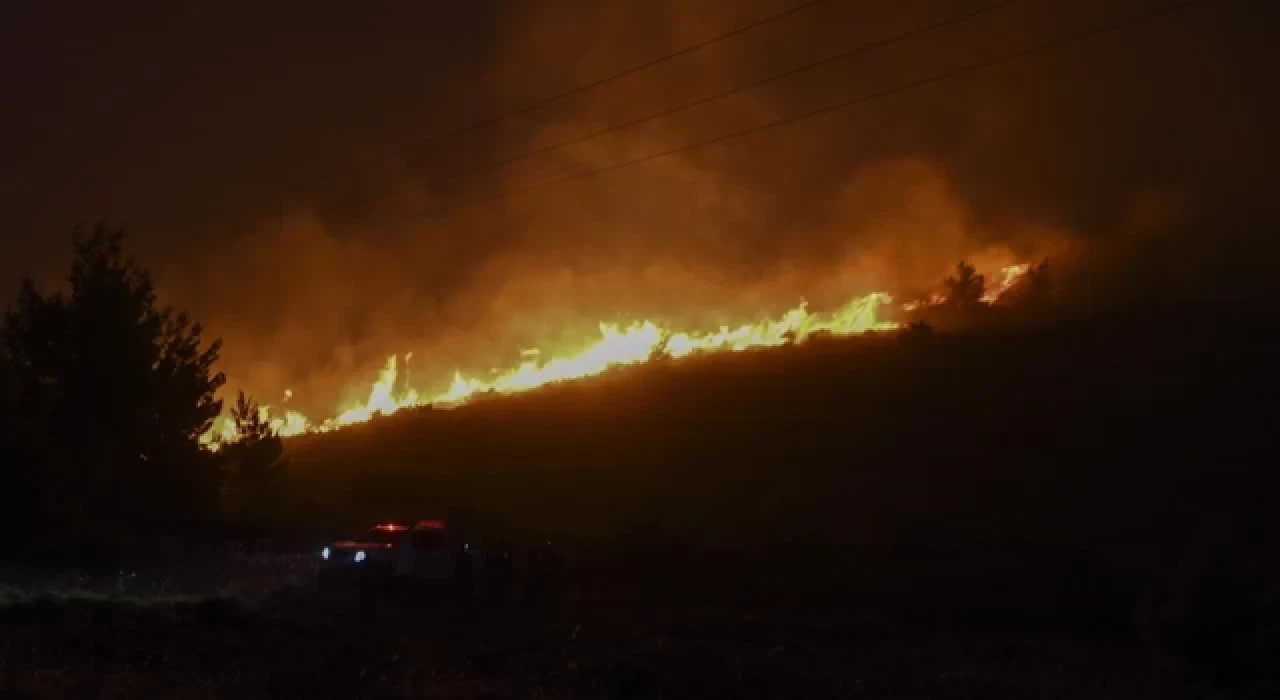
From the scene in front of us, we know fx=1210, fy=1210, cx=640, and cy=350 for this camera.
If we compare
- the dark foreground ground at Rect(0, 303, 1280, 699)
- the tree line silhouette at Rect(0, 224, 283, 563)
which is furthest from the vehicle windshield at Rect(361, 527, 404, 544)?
the tree line silhouette at Rect(0, 224, 283, 563)

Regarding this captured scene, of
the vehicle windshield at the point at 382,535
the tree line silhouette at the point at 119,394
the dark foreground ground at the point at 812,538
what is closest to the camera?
the dark foreground ground at the point at 812,538

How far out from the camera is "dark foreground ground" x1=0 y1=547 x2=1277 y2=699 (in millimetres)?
13680

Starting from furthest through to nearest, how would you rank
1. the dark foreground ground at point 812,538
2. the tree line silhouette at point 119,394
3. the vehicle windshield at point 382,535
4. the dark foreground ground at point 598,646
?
the tree line silhouette at point 119,394, the vehicle windshield at point 382,535, the dark foreground ground at point 812,538, the dark foreground ground at point 598,646

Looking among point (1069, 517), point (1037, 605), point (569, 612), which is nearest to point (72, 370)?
point (569, 612)

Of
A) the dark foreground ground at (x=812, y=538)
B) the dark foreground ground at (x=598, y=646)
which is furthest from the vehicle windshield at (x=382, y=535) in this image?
the dark foreground ground at (x=598, y=646)

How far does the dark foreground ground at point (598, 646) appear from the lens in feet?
44.9

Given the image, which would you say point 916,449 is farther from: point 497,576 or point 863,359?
point 497,576

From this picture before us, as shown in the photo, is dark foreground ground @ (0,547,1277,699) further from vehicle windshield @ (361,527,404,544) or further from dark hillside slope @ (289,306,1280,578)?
dark hillside slope @ (289,306,1280,578)

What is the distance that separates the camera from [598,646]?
18.1 meters

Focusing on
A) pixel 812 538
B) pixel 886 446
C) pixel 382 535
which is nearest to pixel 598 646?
pixel 382 535

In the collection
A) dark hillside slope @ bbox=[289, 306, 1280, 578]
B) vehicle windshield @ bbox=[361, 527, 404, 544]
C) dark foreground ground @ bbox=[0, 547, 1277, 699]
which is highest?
dark hillside slope @ bbox=[289, 306, 1280, 578]

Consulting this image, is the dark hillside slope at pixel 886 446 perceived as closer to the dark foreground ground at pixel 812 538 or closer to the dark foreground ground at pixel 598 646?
the dark foreground ground at pixel 812 538

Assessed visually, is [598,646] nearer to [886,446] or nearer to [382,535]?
[382,535]

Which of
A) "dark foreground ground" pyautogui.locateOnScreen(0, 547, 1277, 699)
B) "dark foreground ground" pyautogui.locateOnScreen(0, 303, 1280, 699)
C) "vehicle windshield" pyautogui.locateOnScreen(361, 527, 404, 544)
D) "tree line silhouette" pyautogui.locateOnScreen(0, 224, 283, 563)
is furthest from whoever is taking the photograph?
"tree line silhouette" pyautogui.locateOnScreen(0, 224, 283, 563)
